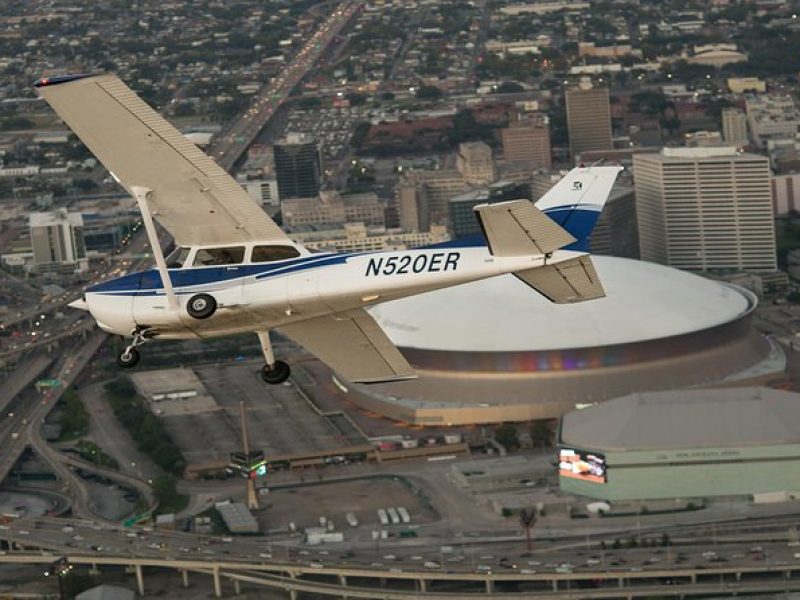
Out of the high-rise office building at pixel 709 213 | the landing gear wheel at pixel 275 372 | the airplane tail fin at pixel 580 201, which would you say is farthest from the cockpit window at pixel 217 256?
the high-rise office building at pixel 709 213

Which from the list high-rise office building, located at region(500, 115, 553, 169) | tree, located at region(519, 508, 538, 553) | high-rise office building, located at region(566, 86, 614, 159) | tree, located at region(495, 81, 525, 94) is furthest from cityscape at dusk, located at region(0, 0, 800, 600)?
Answer: tree, located at region(495, 81, 525, 94)

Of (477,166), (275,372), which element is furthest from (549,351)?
(275,372)

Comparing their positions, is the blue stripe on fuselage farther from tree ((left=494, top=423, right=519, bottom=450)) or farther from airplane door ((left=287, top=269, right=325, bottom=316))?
tree ((left=494, top=423, right=519, bottom=450))

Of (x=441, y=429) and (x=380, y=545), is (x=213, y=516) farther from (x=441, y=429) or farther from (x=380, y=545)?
(x=441, y=429)

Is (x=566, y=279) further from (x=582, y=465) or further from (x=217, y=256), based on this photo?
(x=582, y=465)

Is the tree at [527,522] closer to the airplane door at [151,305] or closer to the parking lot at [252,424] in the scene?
the parking lot at [252,424]

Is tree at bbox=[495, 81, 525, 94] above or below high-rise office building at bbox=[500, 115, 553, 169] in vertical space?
below

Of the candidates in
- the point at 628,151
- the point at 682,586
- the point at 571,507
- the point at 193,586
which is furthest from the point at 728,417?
the point at 628,151
